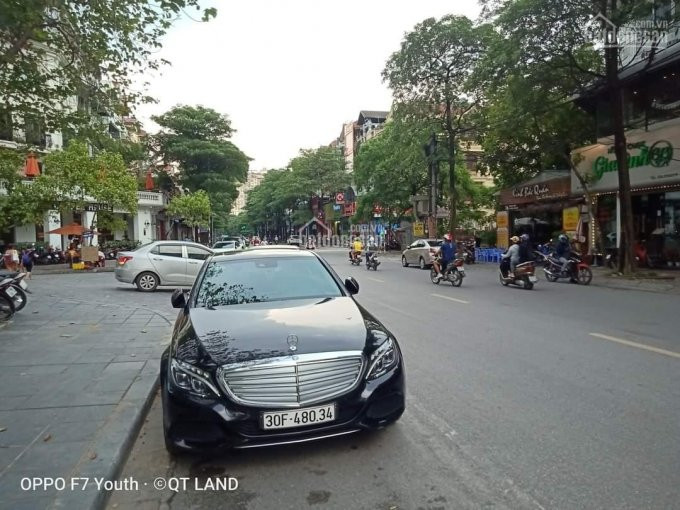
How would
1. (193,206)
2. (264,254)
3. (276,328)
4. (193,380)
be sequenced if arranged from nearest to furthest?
(193,380)
(276,328)
(264,254)
(193,206)

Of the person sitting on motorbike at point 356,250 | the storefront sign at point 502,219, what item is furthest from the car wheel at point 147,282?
the storefront sign at point 502,219

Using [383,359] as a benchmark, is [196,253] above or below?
above

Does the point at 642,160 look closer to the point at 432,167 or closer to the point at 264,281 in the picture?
the point at 432,167

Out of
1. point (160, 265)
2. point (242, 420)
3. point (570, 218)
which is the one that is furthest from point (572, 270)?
point (242, 420)

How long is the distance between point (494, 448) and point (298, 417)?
1.45m

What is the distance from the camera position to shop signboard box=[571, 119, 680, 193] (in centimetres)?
1822

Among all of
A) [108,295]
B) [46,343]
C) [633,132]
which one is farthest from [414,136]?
[46,343]

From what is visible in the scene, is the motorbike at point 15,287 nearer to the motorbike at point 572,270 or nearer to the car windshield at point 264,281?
the car windshield at point 264,281

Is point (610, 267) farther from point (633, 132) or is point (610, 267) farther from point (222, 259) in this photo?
point (222, 259)

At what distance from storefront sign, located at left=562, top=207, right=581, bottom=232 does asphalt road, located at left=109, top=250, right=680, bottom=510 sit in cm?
1780

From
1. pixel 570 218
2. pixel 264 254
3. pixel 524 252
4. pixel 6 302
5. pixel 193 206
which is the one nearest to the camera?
pixel 264 254

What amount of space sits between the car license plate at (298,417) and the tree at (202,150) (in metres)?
45.1

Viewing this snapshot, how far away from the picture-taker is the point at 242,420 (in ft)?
11.4

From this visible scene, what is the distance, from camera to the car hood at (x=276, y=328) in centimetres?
371
